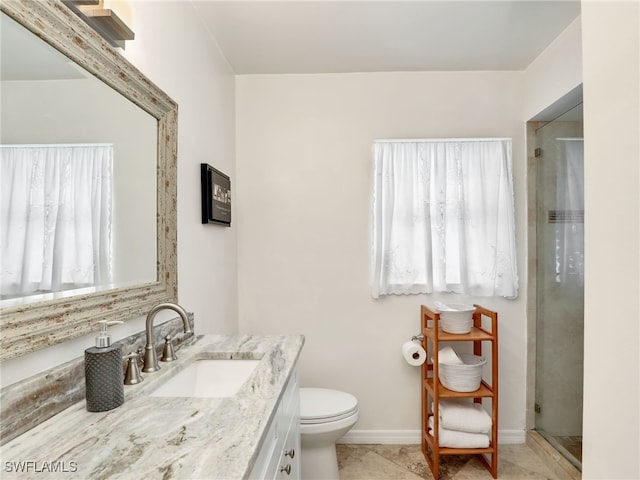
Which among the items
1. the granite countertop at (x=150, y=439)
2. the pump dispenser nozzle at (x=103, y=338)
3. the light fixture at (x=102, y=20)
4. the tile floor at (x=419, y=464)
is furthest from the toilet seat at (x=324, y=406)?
the light fixture at (x=102, y=20)

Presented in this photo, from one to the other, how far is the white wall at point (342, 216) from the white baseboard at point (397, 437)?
0.10 feet

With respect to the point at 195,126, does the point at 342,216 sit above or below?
below

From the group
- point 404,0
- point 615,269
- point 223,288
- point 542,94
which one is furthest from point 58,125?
point 542,94

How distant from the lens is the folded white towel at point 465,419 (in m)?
2.20

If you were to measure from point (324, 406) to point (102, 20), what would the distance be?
189 cm

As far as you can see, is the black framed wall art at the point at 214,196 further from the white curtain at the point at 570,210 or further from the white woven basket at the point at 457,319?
the white curtain at the point at 570,210

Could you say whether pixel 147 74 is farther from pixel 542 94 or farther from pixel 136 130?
pixel 542 94

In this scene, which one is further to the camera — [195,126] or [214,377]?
[195,126]

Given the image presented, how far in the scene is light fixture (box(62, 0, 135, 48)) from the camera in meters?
1.05

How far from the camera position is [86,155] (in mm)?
1081

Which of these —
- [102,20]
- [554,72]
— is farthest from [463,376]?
[102,20]

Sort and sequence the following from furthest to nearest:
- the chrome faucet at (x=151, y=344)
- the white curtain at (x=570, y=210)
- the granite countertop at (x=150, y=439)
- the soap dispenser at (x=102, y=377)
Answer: the white curtain at (x=570, y=210)
the chrome faucet at (x=151, y=344)
the soap dispenser at (x=102, y=377)
the granite countertop at (x=150, y=439)

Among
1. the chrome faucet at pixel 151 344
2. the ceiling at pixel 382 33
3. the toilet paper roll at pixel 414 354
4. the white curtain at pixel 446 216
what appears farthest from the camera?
the white curtain at pixel 446 216

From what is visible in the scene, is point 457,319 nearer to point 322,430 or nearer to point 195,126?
point 322,430
